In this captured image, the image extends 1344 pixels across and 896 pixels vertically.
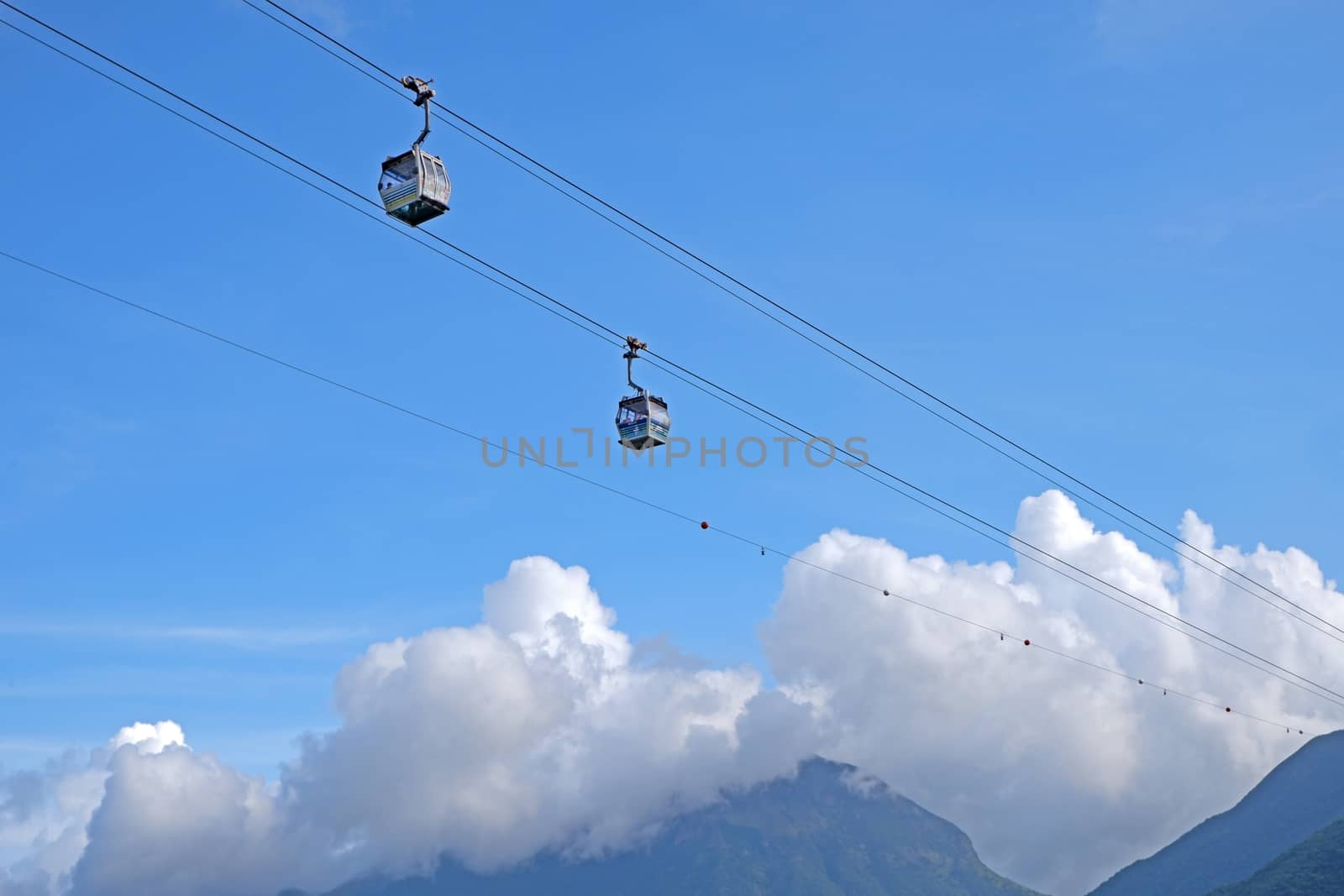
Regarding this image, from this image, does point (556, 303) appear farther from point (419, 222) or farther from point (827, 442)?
point (827, 442)

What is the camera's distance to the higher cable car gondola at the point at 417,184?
34469 mm

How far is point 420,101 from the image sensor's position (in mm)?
34125

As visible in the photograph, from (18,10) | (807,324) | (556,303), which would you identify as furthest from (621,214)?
(18,10)

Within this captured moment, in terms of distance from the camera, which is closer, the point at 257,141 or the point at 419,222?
the point at 257,141

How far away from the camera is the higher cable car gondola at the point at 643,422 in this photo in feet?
147

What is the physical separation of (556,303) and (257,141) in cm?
895

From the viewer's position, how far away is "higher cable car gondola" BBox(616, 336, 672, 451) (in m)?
44.8

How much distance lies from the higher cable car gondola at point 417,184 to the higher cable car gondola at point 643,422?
36.9 ft

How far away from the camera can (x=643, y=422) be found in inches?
1762

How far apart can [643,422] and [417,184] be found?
43.1ft

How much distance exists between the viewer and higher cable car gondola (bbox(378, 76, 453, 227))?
34.5 m

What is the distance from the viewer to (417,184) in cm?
3444

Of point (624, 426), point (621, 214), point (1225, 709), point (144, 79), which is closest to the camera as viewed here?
point (144, 79)

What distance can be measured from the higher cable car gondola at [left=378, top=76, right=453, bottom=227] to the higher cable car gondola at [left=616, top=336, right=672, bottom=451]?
36.9 feet
